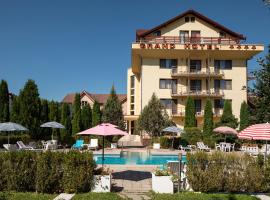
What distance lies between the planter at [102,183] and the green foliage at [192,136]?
2073 cm

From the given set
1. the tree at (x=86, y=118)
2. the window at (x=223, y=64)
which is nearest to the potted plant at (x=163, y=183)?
the tree at (x=86, y=118)

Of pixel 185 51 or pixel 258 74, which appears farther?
pixel 185 51

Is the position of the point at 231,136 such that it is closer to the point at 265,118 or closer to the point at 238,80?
the point at 265,118

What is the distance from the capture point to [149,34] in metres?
40.4

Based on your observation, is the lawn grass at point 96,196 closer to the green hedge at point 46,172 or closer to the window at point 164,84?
the green hedge at point 46,172

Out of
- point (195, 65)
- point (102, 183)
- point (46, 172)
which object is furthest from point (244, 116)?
point (46, 172)

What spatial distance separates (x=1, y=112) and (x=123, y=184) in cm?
2085

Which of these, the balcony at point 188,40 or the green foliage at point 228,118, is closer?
the green foliage at point 228,118

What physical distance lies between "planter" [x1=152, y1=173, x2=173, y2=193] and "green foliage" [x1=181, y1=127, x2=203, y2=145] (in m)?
20.0

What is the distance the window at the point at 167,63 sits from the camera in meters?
39.8

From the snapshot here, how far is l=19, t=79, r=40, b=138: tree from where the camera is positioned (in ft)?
90.8

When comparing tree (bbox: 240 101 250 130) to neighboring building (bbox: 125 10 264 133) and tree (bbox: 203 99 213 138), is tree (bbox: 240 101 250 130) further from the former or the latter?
tree (bbox: 203 99 213 138)

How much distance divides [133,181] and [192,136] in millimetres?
18855

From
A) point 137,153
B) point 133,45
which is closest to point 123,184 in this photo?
point 137,153
